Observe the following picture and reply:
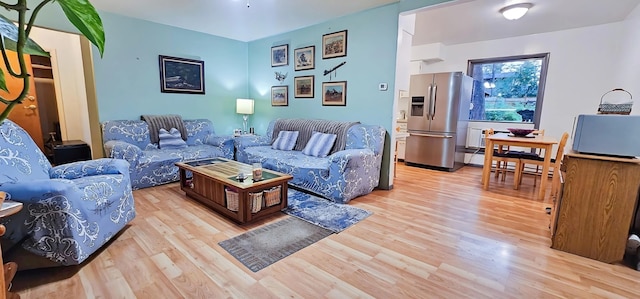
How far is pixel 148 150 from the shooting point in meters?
3.98

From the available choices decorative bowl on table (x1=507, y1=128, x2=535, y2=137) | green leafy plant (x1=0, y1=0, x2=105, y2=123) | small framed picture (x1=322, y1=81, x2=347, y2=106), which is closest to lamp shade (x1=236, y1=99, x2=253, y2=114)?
small framed picture (x1=322, y1=81, x2=347, y2=106)

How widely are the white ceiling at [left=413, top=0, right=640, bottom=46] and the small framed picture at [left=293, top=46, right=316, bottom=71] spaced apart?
63.2 inches

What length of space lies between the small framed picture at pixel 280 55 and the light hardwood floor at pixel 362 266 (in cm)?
295

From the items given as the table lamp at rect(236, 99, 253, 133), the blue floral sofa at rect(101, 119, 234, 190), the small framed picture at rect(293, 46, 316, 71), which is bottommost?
A: the blue floral sofa at rect(101, 119, 234, 190)

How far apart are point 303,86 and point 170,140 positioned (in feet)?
7.28

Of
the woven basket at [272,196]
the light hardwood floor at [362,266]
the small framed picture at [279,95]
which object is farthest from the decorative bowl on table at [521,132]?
the small framed picture at [279,95]

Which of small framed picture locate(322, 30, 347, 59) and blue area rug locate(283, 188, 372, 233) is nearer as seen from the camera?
blue area rug locate(283, 188, 372, 233)

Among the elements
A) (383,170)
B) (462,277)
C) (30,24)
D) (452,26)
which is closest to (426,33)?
(452,26)

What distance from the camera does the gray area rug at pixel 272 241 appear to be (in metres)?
2.02

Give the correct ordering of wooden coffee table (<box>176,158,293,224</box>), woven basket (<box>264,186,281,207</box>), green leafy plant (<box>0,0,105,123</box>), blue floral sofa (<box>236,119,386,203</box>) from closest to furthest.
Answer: green leafy plant (<box>0,0,105,123</box>)
wooden coffee table (<box>176,158,293,224</box>)
woven basket (<box>264,186,281,207</box>)
blue floral sofa (<box>236,119,386,203</box>)

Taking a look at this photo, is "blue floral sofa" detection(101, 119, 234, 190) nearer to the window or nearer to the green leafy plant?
the green leafy plant

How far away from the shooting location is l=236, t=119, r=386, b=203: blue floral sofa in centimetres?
309

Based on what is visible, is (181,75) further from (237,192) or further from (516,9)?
(516,9)

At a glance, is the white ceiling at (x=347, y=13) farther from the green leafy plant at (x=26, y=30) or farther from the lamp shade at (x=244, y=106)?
the green leafy plant at (x=26, y=30)
